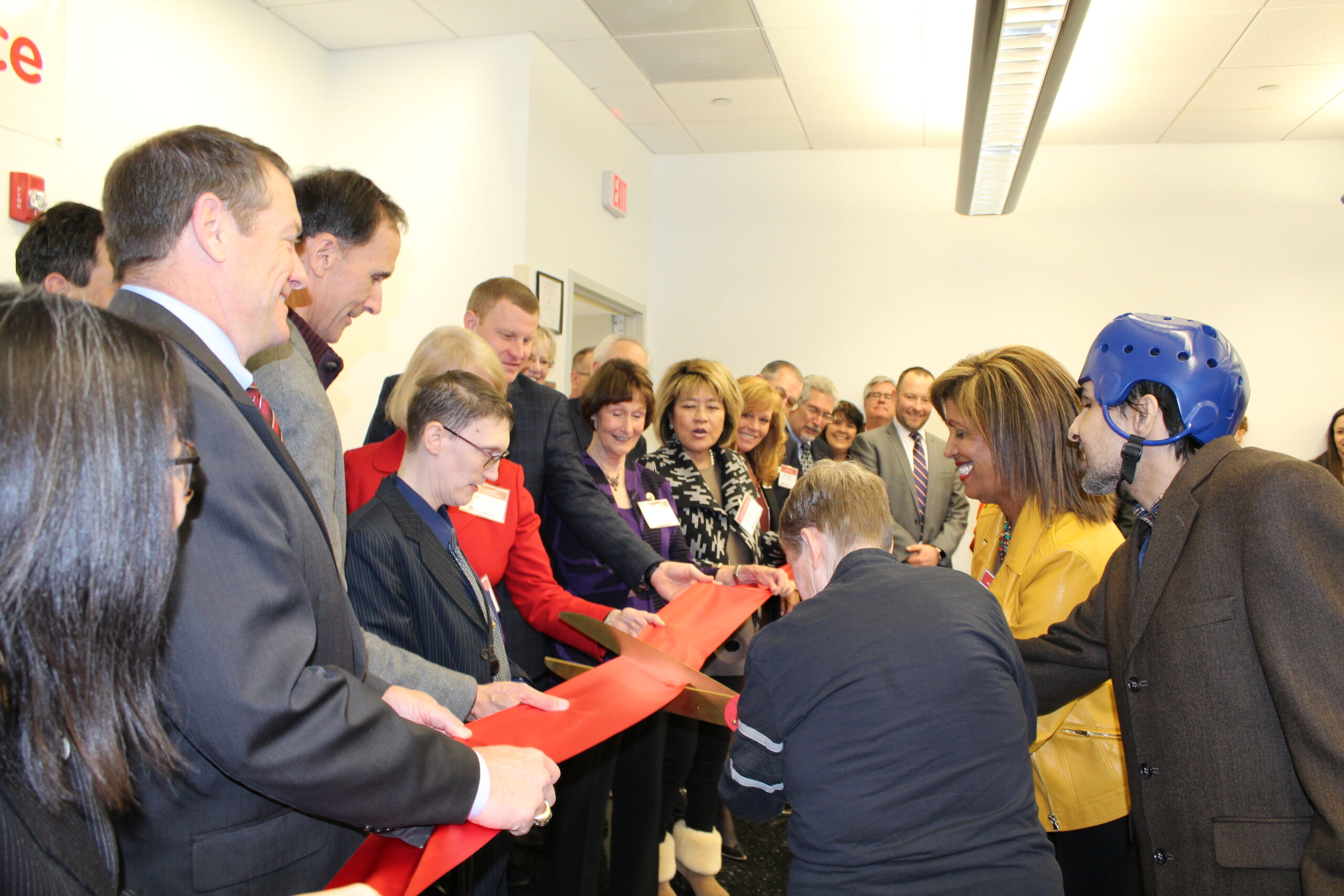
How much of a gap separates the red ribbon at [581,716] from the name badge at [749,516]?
2.01 ft

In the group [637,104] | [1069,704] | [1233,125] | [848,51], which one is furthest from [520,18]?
[1233,125]

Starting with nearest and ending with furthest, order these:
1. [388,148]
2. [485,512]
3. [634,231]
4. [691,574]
Answer: [485,512] → [691,574] → [388,148] → [634,231]

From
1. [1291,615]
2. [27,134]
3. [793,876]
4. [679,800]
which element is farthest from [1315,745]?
[27,134]

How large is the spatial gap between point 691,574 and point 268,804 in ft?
5.64

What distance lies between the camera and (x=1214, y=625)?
1341 mm

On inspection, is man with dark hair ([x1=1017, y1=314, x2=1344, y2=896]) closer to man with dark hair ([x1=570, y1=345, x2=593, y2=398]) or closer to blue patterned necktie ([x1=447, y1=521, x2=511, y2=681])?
blue patterned necktie ([x1=447, y1=521, x2=511, y2=681])

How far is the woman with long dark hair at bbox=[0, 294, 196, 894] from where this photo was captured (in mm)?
682

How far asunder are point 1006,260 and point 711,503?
15.3ft

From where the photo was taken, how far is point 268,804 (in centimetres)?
110

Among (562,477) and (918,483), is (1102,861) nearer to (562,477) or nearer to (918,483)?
(562,477)

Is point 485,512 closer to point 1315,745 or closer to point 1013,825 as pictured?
point 1013,825

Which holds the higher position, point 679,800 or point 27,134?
point 27,134

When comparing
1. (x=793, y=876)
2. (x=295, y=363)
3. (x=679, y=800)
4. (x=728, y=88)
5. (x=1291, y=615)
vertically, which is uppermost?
(x=728, y=88)

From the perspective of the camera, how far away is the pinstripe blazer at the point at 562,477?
2.73m
